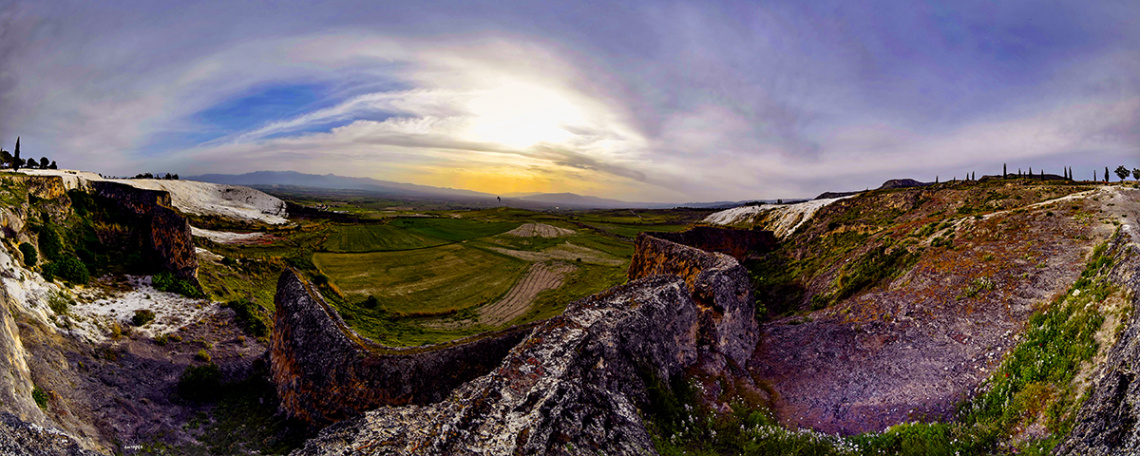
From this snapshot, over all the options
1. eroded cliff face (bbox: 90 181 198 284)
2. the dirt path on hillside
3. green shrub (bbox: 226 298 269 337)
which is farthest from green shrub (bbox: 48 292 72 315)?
the dirt path on hillside

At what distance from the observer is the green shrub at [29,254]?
16.0m

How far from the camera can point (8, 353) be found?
9820mm

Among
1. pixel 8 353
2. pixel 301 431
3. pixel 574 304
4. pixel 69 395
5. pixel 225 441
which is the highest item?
pixel 574 304

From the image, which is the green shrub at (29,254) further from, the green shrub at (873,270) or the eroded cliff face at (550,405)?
the green shrub at (873,270)

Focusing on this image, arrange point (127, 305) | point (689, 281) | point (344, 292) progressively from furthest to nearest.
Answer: point (344, 292) < point (127, 305) < point (689, 281)

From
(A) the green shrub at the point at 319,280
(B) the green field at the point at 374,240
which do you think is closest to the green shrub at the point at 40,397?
(A) the green shrub at the point at 319,280

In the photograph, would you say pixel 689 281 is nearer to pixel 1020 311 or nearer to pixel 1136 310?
pixel 1020 311

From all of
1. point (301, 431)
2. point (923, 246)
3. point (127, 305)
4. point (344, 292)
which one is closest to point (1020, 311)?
point (923, 246)

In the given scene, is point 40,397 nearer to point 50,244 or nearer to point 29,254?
point 29,254

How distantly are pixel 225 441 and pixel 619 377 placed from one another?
12.7 meters

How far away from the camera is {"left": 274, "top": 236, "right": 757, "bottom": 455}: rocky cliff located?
19.1 feet

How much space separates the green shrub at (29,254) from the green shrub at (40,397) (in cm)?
1024

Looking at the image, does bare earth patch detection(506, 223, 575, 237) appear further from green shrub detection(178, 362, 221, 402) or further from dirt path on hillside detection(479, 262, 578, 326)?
green shrub detection(178, 362, 221, 402)

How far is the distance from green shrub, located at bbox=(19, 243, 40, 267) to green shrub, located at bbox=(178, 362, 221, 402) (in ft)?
26.8
